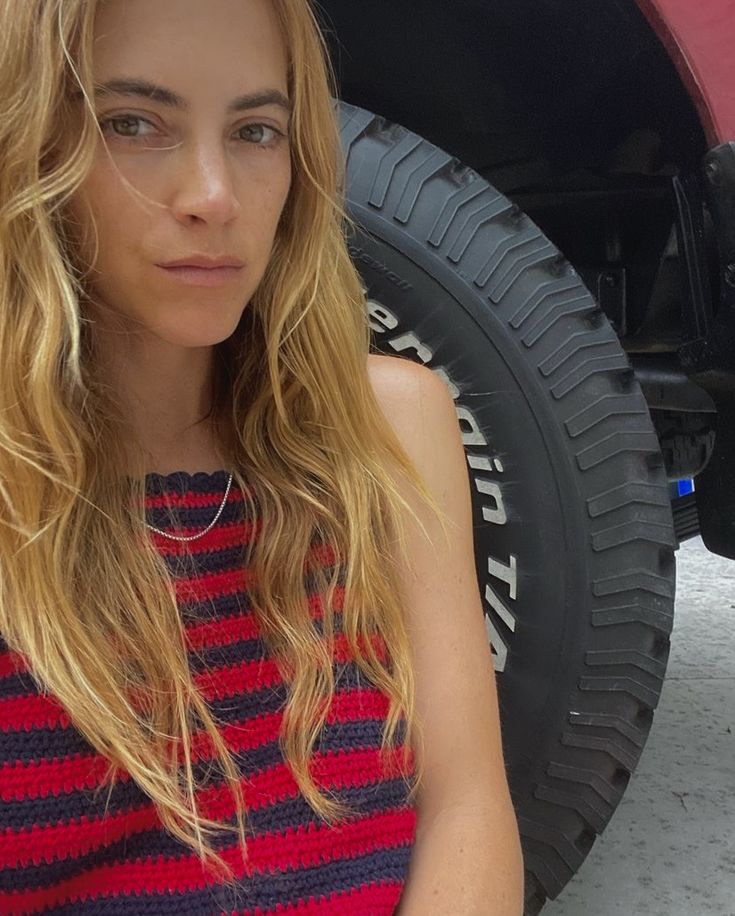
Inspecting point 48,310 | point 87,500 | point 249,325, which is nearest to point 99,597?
point 87,500

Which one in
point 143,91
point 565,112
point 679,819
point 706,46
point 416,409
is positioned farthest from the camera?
point 679,819

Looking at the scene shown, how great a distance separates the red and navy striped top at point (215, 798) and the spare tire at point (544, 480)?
516 mm

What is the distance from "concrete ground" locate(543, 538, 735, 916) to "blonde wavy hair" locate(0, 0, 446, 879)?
88 centimetres

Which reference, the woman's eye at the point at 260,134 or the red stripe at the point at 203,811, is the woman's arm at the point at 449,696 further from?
the woman's eye at the point at 260,134

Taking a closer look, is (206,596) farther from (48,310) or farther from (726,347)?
(726,347)

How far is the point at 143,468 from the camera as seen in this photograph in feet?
3.80

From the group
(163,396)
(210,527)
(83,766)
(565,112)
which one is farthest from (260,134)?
(565,112)

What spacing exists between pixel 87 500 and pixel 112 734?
0.72 ft

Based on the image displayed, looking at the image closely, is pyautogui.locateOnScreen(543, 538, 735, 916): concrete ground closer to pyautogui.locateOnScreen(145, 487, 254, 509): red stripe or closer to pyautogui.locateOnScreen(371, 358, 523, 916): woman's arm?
pyautogui.locateOnScreen(371, 358, 523, 916): woman's arm

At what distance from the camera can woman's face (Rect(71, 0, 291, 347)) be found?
1.02 metres

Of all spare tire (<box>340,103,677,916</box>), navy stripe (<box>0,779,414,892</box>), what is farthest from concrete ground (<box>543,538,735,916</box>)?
navy stripe (<box>0,779,414,892</box>)

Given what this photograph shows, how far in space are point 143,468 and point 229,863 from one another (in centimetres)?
39

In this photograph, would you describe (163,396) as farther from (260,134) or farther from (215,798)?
(215,798)

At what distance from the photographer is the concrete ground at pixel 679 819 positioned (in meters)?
1.89
